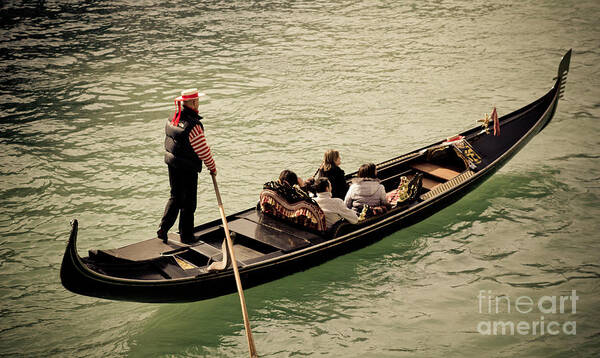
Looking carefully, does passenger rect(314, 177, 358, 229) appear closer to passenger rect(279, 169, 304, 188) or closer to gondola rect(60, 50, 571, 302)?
gondola rect(60, 50, 571, 302)

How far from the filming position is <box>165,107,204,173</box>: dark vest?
4070 mm

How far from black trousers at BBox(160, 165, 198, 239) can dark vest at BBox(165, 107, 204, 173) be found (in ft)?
0.31

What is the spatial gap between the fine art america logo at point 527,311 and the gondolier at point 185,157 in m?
2.31

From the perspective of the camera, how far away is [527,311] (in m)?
4.34

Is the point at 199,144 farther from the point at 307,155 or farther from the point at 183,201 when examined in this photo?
the point at 307,155

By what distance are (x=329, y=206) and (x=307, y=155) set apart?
2.68 m

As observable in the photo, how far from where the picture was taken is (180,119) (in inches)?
161

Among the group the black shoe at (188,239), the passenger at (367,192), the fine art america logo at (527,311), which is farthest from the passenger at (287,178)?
the fine art america logo at (527,311)

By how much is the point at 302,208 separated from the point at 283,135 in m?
3.47

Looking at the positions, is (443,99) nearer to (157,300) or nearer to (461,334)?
(461,334)

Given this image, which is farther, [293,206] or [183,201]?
[293,206]

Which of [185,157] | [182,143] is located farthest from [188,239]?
[182,143]

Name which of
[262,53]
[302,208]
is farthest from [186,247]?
[262,53]

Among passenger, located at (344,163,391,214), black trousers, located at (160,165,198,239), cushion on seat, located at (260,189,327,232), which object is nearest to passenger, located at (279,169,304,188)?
cushion on seat, located at (260,189,327,232)
